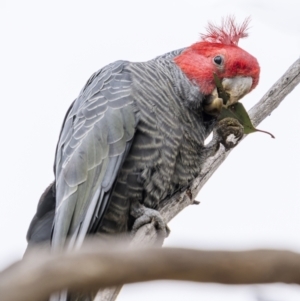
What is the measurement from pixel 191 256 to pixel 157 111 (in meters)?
1.91

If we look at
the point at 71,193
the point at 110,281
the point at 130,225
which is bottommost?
the point at 130,225

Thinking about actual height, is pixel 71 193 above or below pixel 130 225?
above

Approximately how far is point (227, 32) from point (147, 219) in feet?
3.58

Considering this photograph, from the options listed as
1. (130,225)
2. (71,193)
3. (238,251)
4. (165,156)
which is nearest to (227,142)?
(165,156)

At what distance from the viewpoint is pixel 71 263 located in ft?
0.92

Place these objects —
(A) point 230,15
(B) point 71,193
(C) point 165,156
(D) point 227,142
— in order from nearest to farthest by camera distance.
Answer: (B) point 71,193 → (C) point 165,156 → (D) point 227,142 → (A) point 230,15

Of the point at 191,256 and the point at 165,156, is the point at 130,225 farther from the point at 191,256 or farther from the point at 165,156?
the point at 191,256

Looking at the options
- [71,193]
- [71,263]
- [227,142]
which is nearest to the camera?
[71,263]

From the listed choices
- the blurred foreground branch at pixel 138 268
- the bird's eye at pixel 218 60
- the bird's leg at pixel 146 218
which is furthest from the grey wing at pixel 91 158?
the blurred foreground branch at pixel 138 268

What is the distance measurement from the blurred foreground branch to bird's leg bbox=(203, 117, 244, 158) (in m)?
2.00

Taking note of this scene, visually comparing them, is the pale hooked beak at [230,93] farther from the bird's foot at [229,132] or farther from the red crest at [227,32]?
the red crest at [227,32]

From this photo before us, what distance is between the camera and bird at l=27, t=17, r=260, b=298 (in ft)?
6.68

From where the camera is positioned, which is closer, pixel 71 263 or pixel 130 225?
pixel 71 263

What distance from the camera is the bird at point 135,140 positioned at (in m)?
2.04
